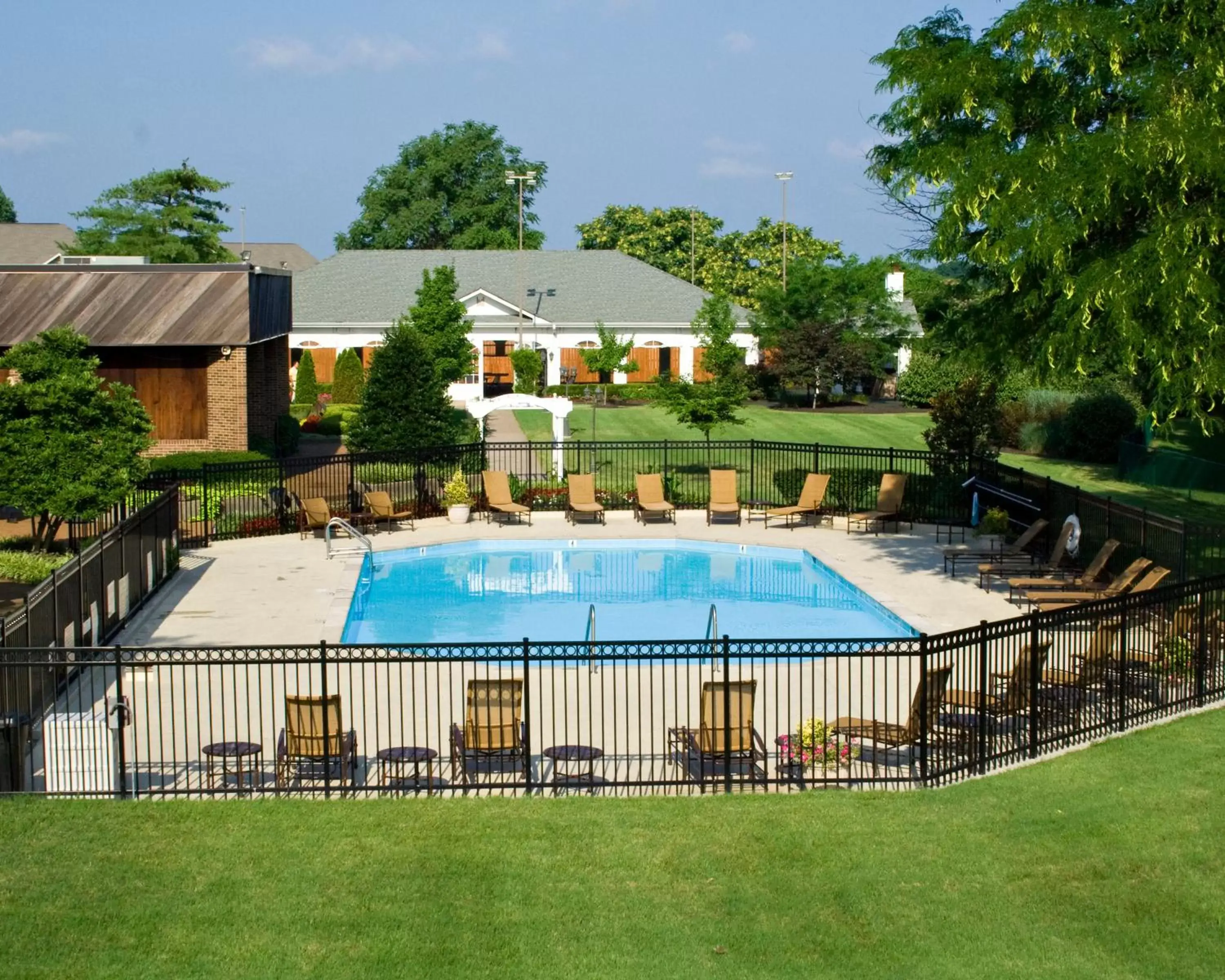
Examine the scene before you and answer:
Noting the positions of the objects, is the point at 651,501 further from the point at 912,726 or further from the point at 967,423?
the point at 912,726

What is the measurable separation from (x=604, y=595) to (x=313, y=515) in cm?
596

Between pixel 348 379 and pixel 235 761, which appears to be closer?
pixel 235 761

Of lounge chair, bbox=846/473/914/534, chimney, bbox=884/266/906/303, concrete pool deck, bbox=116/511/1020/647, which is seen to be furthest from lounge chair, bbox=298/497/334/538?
chimney, bbox=884/266/906/303

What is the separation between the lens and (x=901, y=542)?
2591cm

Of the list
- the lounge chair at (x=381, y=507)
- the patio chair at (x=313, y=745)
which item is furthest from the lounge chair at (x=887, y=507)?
the patio chair at (x=313, y=745)

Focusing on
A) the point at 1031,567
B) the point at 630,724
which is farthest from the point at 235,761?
the point at 1031,567

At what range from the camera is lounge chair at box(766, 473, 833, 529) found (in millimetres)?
27703

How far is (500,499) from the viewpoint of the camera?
28.3 m

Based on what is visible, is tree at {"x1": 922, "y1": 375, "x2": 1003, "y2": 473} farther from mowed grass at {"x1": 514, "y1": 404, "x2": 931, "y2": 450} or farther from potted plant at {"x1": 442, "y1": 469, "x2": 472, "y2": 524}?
mowed grass at {"x1": 514, "y1": 404, "x2": 931, "y2": 450}

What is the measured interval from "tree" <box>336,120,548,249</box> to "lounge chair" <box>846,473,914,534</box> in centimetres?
6492

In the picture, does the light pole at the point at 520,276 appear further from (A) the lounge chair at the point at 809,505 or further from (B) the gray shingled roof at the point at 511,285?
(A) the lounge chair at the point at 809,505

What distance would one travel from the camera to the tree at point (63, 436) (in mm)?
19562

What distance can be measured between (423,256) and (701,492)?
35.7 metres

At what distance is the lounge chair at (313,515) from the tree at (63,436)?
5501 millimetres
